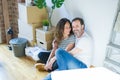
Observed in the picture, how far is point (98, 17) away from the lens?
8.20 ft

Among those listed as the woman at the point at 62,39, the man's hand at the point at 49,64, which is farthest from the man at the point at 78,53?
the man's hand at the point at 49,64

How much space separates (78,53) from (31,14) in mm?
1244

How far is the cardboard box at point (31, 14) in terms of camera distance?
10.4 ft

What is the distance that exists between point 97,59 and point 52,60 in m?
0.66

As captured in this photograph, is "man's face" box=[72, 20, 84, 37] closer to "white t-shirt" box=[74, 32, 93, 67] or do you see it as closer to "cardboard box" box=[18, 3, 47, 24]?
"white t-shirt" box=[74, 32, 93, 67]

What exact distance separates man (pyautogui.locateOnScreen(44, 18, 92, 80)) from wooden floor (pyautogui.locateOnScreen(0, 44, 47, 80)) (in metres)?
0.35

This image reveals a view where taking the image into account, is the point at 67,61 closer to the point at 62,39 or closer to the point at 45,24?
the point at 62,39

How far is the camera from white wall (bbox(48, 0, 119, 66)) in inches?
92.0

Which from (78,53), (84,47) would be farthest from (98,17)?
(78,53)

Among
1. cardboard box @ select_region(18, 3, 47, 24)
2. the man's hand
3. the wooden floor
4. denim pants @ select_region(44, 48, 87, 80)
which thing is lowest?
the wooden floor

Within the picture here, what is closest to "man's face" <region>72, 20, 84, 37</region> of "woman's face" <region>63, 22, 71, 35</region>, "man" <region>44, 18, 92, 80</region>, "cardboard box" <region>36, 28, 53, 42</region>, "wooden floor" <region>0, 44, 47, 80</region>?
"man" <region>44, 18, 92, 80</region>

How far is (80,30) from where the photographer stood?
2512mm

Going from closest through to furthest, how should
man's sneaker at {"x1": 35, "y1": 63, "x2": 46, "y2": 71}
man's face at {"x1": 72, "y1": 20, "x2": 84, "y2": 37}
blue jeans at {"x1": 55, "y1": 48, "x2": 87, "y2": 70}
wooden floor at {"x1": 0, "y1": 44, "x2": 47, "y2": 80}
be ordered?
blue jeans at {"x1": 55, "y1": 48, "x2": 87, "y2": 70}, man's face at {"x1": 72, "y1": 20, "x2": 84, "y2": 37}, wooden floor at {"x1": 0, "y1": 44, "x2": 47, "y2": 80}, man's sneaker at {"x1": 35, "y1": 63, "x2": 46, "y2": 71}

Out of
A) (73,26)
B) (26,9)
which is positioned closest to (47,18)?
(26,9)
